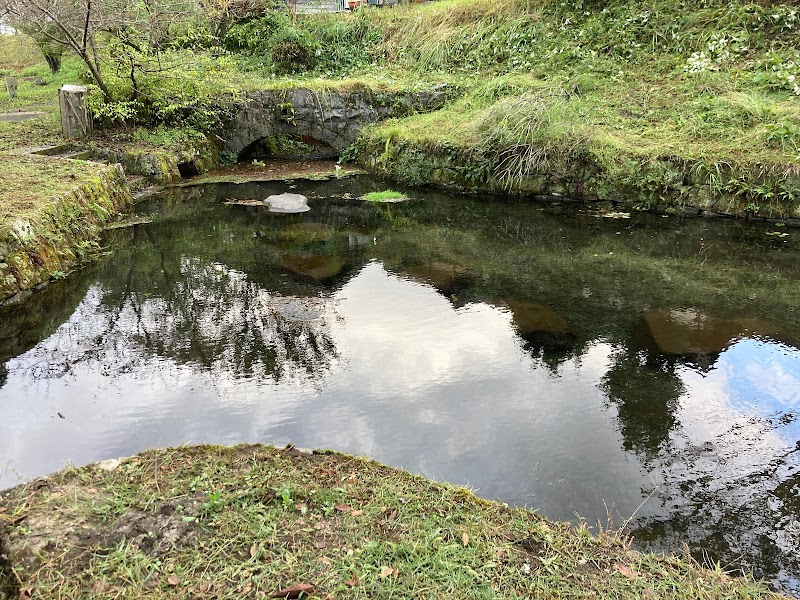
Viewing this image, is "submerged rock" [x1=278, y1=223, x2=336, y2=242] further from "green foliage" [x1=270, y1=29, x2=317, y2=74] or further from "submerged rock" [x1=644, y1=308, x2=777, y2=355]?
"green foliage" [x1=270, y1=29, x2=317, y2=74]

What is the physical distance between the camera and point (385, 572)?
2.64 m

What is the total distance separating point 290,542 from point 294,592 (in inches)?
12.2

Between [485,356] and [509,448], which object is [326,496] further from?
[485,356]

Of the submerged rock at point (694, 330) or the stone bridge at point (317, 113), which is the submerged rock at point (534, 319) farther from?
the stone bridge at point (317, 113)

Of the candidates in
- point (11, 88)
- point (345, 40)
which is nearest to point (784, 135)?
point (345, 40)

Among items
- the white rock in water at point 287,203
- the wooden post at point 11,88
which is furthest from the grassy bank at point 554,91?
the white rock in water at point 287,203

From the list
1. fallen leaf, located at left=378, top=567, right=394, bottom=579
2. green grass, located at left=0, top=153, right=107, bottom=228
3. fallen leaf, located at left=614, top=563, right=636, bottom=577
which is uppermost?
green grass, located at left=0, top=153, right=107, bottom=228

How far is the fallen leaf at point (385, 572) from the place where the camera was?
2.62m

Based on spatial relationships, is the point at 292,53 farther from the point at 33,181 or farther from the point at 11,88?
A: the point at 33,181

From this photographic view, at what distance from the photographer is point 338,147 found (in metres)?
14.7

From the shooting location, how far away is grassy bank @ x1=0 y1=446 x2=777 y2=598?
8.47 ft

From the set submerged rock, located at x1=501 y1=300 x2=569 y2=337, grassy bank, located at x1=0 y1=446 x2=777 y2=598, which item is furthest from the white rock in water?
grassy bank, located at x1=0 y1=446 x2=777 y2=598

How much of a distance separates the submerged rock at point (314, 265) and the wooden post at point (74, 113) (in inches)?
276

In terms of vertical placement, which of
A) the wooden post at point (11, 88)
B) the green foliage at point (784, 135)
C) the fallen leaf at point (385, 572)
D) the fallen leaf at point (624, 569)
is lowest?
the fallen leaf at point (624, 569)
